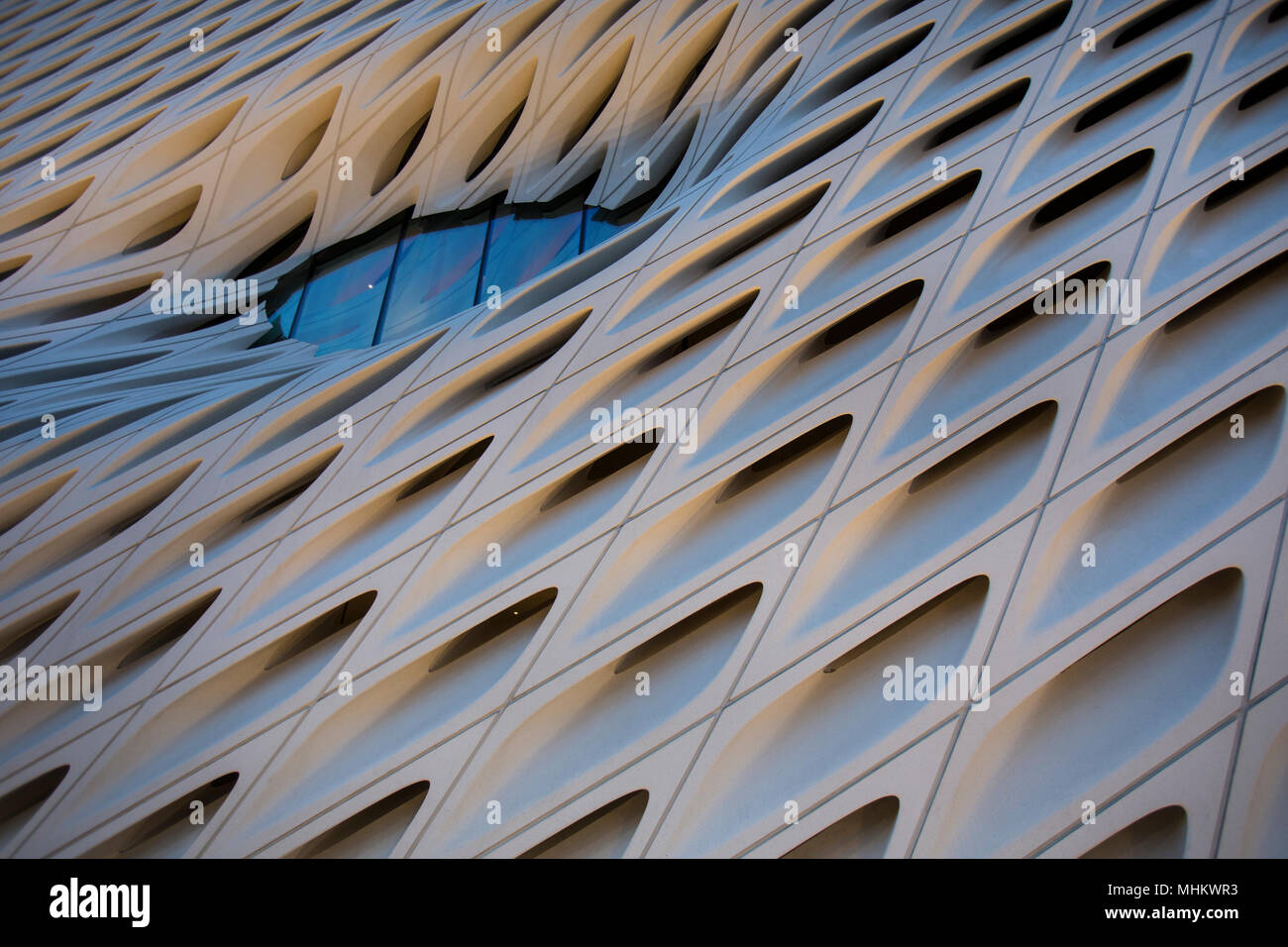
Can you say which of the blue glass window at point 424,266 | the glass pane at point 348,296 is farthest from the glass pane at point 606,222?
the glass pane at point 348,296

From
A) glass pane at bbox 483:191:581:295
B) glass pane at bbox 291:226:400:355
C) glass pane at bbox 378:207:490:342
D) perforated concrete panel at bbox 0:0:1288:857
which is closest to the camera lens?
perforated concrete panel at bbox 0:0:1288:857

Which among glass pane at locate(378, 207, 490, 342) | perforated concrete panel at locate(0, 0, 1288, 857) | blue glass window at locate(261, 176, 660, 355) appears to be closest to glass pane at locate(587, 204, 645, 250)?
blue glass window at locate(261, 176, 660, 355)

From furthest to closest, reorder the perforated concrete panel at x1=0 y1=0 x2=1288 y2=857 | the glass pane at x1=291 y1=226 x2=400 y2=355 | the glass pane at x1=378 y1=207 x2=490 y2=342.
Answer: the glass pane at x1=291 y1=226 x2=400 y2=355 < the glass pane at x1=378 y1=207 x2=490 y2=342 < the perforated concrete panel at x1=0 y1=0 x2=1288 y2=857

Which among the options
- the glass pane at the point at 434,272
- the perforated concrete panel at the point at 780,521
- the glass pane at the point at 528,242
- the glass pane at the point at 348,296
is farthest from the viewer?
the glass pane at the point at 348,296

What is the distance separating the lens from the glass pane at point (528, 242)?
18078 millimetres

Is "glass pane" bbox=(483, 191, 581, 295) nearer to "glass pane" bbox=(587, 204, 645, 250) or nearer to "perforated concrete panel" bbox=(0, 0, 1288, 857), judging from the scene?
"glass pane" bbox=(587, 204, 645, 250)

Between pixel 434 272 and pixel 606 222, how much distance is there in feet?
10.6

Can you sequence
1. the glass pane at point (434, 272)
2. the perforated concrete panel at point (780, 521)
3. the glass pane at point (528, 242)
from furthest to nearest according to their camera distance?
the glass pane at point (528, 242) < the glass pane at point (434, 272) < the perforated concrete panel at point (780, 521)

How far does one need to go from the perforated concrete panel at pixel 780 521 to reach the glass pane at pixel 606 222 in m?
2.42

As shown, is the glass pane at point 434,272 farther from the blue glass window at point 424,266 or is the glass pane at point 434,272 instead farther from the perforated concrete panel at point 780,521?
the perforated concrete panel at point 780,521

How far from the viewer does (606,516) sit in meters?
9.48

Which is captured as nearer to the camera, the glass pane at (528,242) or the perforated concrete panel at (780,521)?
the perforated concrete panel at (780,521)

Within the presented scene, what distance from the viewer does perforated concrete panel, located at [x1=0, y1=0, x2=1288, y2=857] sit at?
7.12m

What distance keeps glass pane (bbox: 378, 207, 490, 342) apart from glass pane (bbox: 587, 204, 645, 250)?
6.86 ft
